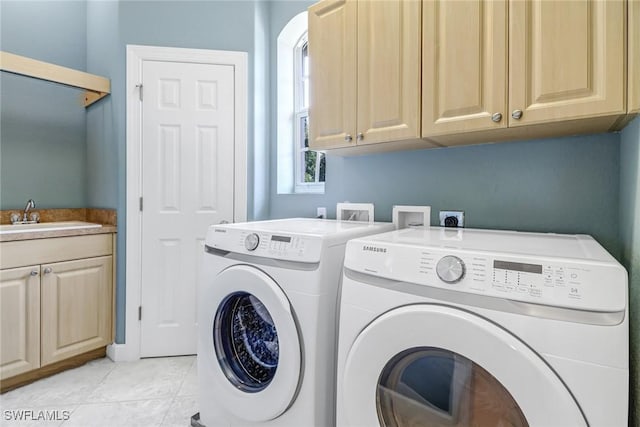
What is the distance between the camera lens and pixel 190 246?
2395 millimetres

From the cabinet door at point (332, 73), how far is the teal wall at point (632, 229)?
101 centimetres

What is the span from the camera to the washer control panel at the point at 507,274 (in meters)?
0.72

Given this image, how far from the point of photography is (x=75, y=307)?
2.17 metres

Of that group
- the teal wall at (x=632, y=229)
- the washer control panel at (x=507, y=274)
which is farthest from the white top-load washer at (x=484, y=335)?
the teal wall at (x=632, y=229)

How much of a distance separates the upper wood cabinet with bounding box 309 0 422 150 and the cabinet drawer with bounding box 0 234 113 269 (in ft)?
5.22

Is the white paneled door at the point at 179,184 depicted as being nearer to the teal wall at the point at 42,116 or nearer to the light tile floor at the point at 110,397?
the light tile floor at the point at 110,397

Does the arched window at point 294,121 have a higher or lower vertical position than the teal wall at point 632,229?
higher

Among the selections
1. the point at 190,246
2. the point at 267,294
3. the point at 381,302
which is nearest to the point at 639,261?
the point at 381,302

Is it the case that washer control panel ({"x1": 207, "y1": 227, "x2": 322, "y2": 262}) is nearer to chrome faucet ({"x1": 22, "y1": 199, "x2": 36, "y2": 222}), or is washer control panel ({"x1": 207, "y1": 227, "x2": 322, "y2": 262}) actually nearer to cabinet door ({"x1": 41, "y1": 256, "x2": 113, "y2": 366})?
cabinet door ({"x1": 41, "y1": 256, "x2": 113, "y2": 366})

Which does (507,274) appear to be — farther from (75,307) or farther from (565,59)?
(75,307)

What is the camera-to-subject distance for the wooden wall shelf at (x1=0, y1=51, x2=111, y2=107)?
2.03 m

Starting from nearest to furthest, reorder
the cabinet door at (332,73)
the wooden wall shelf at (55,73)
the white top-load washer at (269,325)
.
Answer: the white top-load washer at (269,325)
the cabinet door at (332,73)
the wooden wall shelf at (55,73)

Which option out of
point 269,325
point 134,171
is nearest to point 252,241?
point 269,325

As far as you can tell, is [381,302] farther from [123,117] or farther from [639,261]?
[123,117]
